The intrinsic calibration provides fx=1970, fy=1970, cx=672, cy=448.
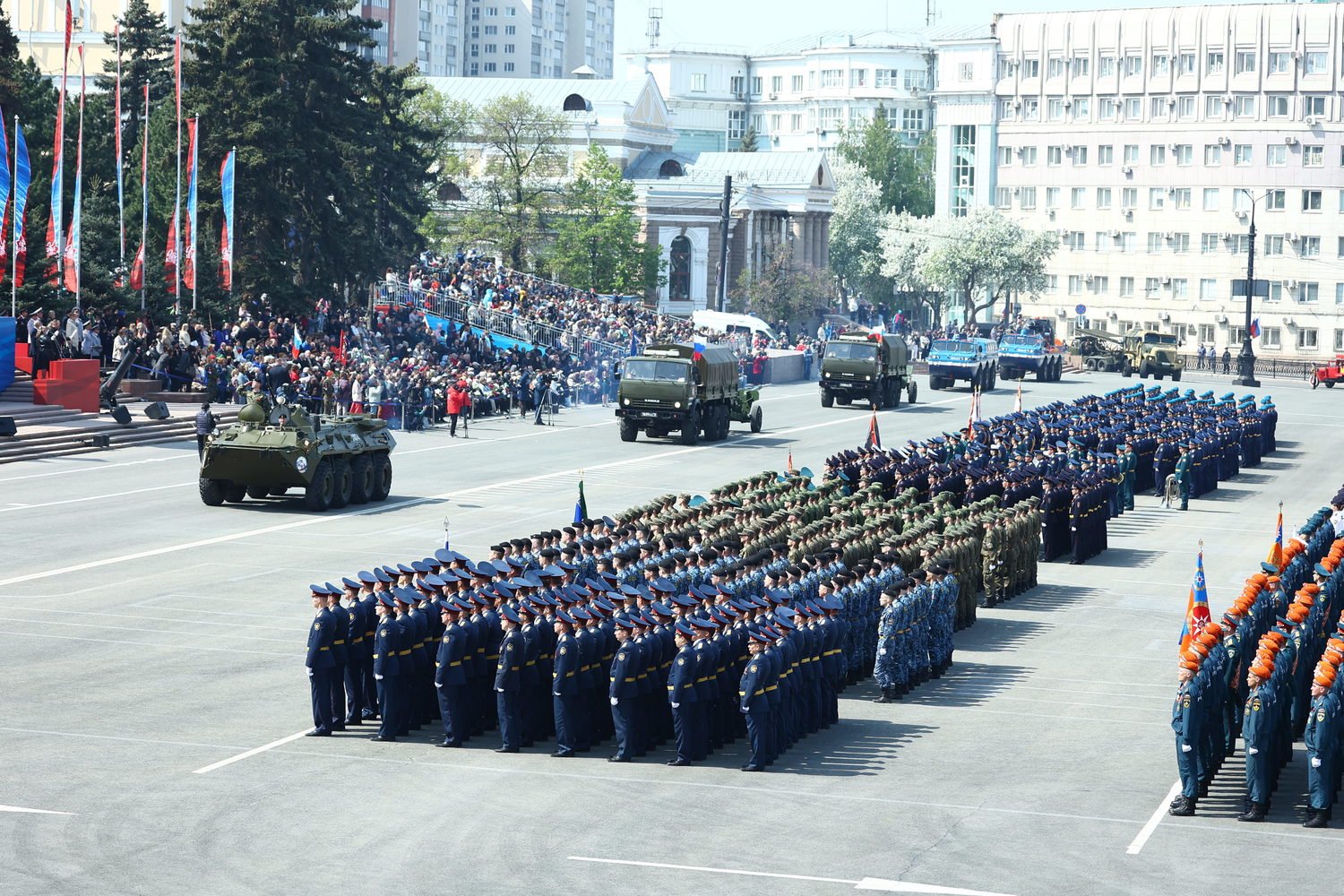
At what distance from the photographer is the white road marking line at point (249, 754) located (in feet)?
51.3

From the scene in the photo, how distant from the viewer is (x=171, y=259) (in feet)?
149

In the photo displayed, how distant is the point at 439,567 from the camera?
1878cm

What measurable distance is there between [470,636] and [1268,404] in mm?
35045

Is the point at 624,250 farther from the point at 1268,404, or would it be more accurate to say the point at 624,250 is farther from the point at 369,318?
the point at 1268,404

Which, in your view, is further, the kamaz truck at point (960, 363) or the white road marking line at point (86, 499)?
the kamaz truck at point (960, 363)

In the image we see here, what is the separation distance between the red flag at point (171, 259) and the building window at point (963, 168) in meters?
73.6

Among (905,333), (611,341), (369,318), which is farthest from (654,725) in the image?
(905,333)

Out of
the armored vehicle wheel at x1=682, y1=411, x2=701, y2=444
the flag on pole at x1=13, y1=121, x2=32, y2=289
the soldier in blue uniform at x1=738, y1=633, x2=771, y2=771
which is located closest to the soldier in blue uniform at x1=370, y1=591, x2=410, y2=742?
the soldier in blue uniform at x1=738, y1=633, x2=771, y2=771

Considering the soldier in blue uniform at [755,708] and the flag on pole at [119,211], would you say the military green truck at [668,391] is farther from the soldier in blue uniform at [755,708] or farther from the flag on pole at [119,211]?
the soldier in blue uniform at [755,708]

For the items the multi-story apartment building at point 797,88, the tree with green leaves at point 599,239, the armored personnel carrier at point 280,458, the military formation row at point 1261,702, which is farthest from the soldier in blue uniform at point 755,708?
the multi-story apartment building at point 797,88

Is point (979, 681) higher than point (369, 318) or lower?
lower

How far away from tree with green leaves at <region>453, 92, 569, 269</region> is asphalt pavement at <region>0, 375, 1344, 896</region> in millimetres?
48896

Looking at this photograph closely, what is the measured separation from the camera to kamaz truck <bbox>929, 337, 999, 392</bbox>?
6228cm

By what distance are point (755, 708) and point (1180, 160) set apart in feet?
296
